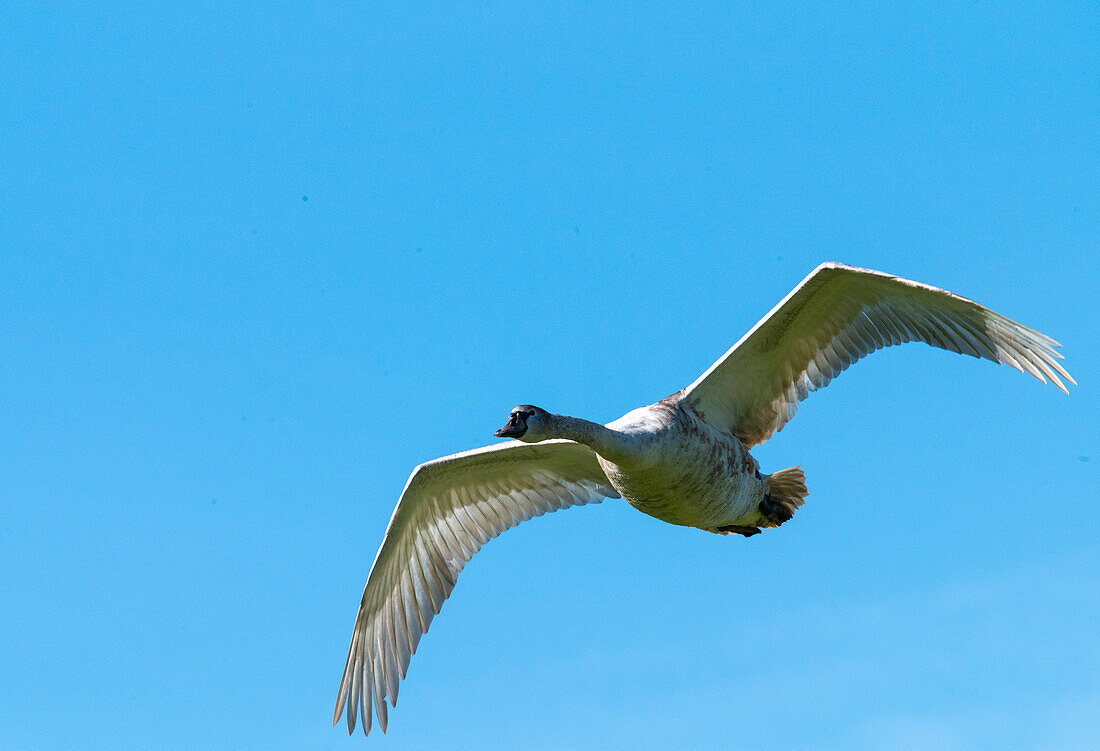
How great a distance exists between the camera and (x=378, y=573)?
1148 cm

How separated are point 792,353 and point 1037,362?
2.16 meters

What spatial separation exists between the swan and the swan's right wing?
1 cm

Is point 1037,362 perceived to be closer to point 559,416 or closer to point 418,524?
point 559,416

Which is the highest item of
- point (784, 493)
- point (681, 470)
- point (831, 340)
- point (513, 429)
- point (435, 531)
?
point (831, 340)

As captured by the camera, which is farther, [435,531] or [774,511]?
[435,531]

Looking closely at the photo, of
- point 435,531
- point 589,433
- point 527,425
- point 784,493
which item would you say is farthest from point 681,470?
point 435,531

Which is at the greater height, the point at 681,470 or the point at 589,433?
the point at 589,433

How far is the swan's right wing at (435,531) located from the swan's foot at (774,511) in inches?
60.2

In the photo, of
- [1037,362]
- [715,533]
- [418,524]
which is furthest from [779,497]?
[418,524]

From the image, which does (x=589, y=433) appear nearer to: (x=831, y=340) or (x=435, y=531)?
(x=831, y=340)

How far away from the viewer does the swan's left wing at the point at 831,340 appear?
1012 centimetres

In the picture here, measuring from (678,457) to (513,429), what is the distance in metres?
1.58

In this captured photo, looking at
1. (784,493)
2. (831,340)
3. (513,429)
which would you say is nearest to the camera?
(513,429)

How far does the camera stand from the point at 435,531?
11672mm
